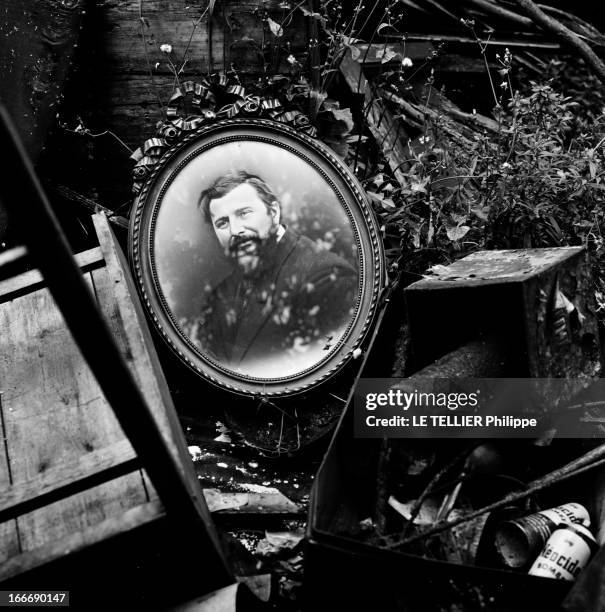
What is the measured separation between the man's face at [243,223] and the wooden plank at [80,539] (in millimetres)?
1286

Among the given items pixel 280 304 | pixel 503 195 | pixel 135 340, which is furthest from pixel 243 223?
pixel 503 195

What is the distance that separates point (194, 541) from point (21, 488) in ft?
1.27

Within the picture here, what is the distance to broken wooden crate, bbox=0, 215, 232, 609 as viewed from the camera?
138 centimetres

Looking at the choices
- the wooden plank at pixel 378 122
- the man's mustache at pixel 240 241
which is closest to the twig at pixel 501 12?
the wooden plank at pixel 378 122

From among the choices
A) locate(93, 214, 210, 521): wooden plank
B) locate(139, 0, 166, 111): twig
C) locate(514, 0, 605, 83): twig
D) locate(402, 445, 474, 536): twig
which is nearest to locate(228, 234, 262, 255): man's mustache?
locate(93, 214, 210, 521): wooden plank

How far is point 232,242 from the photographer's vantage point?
253 centimetres

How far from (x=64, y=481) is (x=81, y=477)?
39 mm

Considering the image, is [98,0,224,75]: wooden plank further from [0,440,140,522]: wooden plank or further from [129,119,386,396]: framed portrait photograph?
[0,440,140,522]: wooden plank

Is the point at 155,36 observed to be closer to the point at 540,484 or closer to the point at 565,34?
the point at 565,34

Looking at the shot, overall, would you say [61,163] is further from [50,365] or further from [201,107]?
[50,365]

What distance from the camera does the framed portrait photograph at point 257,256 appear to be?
8.11ft

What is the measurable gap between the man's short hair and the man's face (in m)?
0.01

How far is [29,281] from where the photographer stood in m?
2.11

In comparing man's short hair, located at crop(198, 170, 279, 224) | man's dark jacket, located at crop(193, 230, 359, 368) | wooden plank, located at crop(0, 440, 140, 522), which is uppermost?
man's short hair, located at crop(198, 170, 279, 224)
